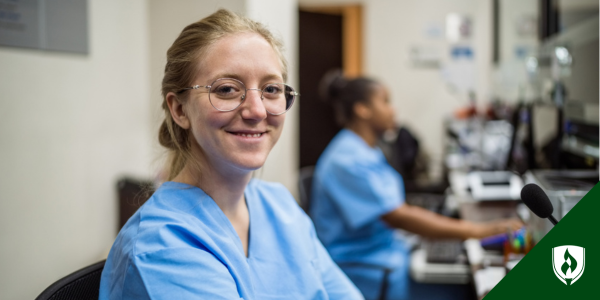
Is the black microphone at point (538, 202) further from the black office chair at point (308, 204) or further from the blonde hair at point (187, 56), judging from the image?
the black office chair at point (308, 204)

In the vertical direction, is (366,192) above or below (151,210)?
below

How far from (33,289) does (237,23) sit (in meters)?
1.21

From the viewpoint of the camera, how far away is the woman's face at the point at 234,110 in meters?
0.86

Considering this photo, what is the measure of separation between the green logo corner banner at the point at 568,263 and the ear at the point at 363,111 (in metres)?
1.26

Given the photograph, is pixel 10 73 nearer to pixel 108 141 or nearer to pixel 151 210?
pixel 108 141

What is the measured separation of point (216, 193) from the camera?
927 mm

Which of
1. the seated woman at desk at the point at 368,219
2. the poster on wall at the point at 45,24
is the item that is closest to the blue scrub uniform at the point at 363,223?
the seated woman at desk at the point at 368,219

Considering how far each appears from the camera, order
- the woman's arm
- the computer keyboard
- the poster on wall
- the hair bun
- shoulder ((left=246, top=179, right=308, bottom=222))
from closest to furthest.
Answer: shoulder ((left=246, top=179, right=308, bottom=222)) < the poster on wall < the woman's arm < the computer keyboard < the hair bun

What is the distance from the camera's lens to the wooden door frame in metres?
5.15

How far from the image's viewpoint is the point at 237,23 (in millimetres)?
920

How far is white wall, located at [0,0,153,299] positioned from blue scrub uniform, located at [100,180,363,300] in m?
0.88

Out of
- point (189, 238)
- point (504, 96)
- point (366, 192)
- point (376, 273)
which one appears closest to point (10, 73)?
point (189, 238)

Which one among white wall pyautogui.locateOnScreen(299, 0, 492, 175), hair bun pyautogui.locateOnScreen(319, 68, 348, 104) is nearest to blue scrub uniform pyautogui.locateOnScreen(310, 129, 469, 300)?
hair bun pyautogui.locateOnScreen(319, 68, 348, 104)

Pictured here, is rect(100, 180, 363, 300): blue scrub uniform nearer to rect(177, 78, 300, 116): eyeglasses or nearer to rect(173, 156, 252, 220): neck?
rect(173, 156, 252, 220): neck
